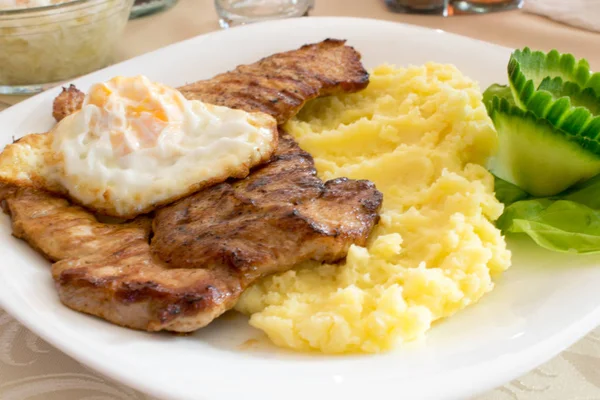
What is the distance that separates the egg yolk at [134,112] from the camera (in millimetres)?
3104

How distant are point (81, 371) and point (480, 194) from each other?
1814 mm

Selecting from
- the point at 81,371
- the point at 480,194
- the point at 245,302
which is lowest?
the point at 81,371

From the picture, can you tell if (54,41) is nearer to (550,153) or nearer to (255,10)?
(255,10)

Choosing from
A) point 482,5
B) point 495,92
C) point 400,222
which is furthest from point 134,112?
point 482,5

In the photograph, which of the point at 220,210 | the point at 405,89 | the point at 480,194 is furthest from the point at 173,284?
the point at 405,89

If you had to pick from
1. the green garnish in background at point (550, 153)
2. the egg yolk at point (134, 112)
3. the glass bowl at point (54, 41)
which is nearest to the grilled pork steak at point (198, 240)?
Result: the egg yolk at point (134, 112)

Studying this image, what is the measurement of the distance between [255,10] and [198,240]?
150 inches

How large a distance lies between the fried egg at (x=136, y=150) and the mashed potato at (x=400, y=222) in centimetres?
52

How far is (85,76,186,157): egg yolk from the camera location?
3.10m

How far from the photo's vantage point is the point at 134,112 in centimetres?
319

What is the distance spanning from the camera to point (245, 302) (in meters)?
2.64

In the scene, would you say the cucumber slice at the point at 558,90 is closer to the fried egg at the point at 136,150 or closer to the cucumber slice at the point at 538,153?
the cucumber slice at the point at 538,153

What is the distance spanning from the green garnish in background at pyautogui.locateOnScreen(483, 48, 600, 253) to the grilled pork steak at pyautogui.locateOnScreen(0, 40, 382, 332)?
69cm

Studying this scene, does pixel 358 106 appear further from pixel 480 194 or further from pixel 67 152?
pixel 67 152
